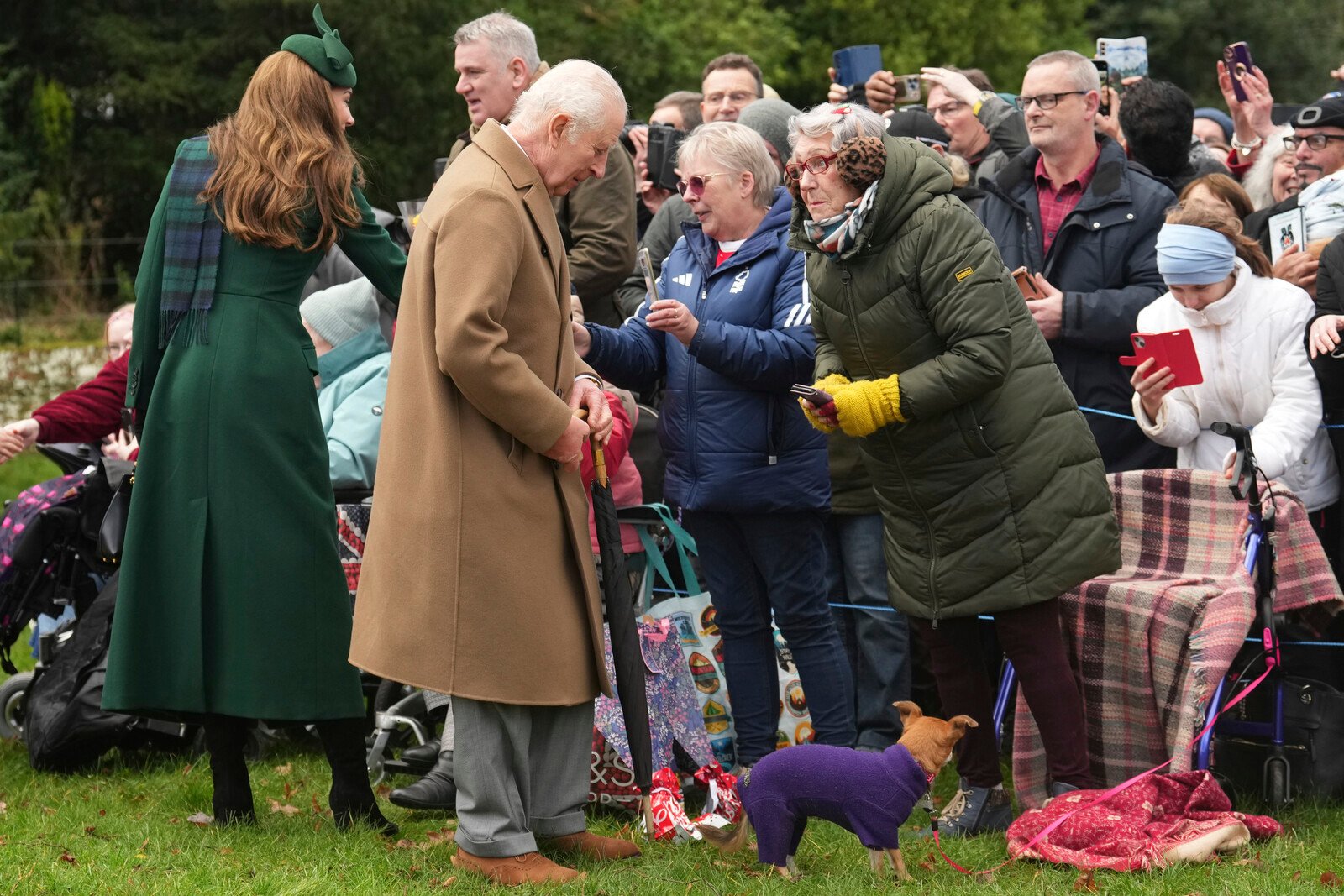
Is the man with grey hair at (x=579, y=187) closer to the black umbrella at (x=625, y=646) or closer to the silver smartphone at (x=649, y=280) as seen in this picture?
the silver smartphone at (x=649, y=280)

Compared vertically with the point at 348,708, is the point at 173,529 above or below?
above

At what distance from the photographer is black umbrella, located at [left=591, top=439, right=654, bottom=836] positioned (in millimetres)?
4473

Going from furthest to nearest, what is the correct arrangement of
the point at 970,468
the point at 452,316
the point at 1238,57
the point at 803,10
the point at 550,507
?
1. the point at 803,10
2. the point at 1238,57
3. the point at 970,468
4. the point at 550,507
5. the point at 452,316

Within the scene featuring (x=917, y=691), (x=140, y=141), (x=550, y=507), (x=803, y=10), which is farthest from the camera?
(x=803, y=10)

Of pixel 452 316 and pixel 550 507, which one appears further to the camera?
pixel 550 507

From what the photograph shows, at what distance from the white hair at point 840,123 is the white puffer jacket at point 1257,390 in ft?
4.30

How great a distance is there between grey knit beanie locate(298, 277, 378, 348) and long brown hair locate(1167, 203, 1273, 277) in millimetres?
3049

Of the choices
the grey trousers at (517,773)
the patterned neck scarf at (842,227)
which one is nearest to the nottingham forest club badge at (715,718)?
the grey trousers at (517,773)

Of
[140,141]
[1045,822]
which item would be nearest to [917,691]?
[1045,822]

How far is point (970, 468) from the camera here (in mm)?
4715

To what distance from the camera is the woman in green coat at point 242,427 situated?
4.82 m

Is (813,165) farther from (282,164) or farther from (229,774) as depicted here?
(229,774)

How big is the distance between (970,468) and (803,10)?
3212cm

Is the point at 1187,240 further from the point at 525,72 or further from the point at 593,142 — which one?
the point at 525,72
